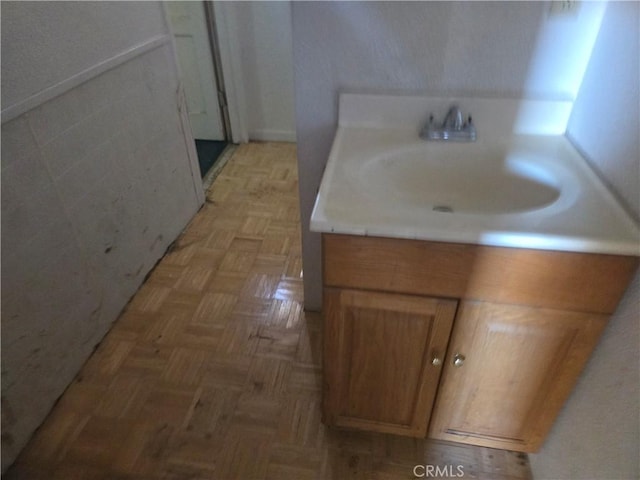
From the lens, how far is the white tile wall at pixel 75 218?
1164 mm

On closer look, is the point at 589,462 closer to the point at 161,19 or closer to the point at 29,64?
the point at 29,64

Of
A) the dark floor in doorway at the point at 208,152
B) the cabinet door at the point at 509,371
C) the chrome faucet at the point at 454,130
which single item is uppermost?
the chrome faucet at the point at 454,130

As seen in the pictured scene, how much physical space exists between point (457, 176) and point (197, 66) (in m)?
2.31

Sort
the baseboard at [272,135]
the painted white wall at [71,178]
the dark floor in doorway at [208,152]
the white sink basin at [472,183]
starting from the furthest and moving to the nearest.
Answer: the baseboard at [272,135] < the dark floor in doorway at [208,152] < the painted white wall at [71,178] < the white sink basin at [472,183]

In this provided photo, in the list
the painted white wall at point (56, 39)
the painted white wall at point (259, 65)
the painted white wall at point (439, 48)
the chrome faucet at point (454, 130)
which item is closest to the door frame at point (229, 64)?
the painted white wall at point (259, 65)

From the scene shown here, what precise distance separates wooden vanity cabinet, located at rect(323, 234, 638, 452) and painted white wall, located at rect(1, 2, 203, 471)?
88 cm

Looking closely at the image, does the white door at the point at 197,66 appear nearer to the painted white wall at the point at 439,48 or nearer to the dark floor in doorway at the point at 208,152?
the dark floor in doorway at the point at 208,152

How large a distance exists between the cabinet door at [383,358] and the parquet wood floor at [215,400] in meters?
0.13

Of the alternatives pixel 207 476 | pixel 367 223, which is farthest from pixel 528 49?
pixel 207 476

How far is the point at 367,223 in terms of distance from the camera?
797mm

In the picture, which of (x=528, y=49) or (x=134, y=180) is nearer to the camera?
(x=528, y=49)

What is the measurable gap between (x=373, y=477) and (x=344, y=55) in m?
1.15

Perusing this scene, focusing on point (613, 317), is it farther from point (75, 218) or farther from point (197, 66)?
point (197, 66)

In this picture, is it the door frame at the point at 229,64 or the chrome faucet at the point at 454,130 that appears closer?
the chrome faucet at the point at 454,130
